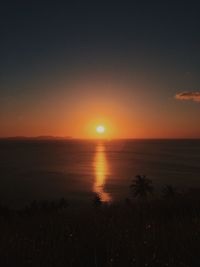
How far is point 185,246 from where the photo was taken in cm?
565

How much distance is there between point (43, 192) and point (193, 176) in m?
77.3

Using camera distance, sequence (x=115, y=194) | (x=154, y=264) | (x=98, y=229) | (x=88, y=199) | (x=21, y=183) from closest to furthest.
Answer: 1. (x=154, y=264)
2. (x=98, y=229)
3. (x=88, y=199)
4. (x=115, y=194)
5. (x=21, y=183)

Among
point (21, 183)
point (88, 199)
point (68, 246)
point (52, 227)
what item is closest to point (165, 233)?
point (68, 246)

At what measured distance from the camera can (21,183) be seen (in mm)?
137000

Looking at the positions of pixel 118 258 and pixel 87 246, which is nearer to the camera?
pixel 118 258

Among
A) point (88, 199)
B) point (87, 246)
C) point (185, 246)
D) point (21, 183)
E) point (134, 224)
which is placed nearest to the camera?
point (185, 246)

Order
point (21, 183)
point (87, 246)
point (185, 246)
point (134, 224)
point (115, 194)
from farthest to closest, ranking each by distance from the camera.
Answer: point (21, 183) < point (115, 194) < point (134, 224) < point (87, 246) < point (185, 246)

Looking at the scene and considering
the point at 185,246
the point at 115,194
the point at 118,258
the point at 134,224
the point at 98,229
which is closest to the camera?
the point at 118,258

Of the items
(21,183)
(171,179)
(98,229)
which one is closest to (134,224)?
(98,229)

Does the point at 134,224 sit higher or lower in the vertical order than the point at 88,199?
higher

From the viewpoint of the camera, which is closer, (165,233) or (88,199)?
(165,233)

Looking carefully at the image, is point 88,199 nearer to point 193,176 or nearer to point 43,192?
point 43,192

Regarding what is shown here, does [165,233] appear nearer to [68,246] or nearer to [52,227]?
[68,246]

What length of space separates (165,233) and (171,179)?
484 ft
